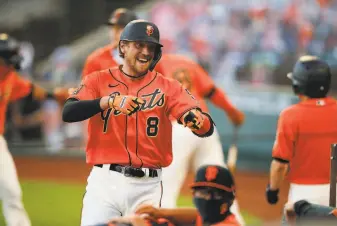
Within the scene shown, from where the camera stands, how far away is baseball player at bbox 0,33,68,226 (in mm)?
6535

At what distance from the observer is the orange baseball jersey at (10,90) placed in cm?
679

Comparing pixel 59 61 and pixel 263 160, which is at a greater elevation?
Result: pixel 59 61

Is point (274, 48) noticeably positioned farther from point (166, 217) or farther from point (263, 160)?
point (166, 217)

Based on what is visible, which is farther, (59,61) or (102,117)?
(59,61)

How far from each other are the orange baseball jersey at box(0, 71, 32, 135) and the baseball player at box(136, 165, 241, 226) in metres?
3.16

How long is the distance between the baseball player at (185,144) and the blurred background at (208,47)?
18.1 ft

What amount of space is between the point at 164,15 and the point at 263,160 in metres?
3.09

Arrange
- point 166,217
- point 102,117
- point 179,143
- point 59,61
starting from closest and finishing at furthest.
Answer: point 166,217, point 102,117, point 179,143, point 59,61

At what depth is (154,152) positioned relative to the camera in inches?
182

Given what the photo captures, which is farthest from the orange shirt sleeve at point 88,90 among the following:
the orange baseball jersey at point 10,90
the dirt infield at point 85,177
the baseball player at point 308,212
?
the dirt infield at point 85,177

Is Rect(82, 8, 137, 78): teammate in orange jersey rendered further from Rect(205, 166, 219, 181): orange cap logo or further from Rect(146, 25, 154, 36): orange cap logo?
Rect(205, 166, 219, 181): orange cap logo

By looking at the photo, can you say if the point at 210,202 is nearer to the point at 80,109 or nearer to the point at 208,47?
the point at 80,109

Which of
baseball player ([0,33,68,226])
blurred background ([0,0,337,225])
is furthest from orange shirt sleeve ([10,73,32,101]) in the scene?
blurred background ([0,0,337,225])

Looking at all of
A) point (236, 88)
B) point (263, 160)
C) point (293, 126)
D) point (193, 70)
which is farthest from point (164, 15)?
point (293, 126)
